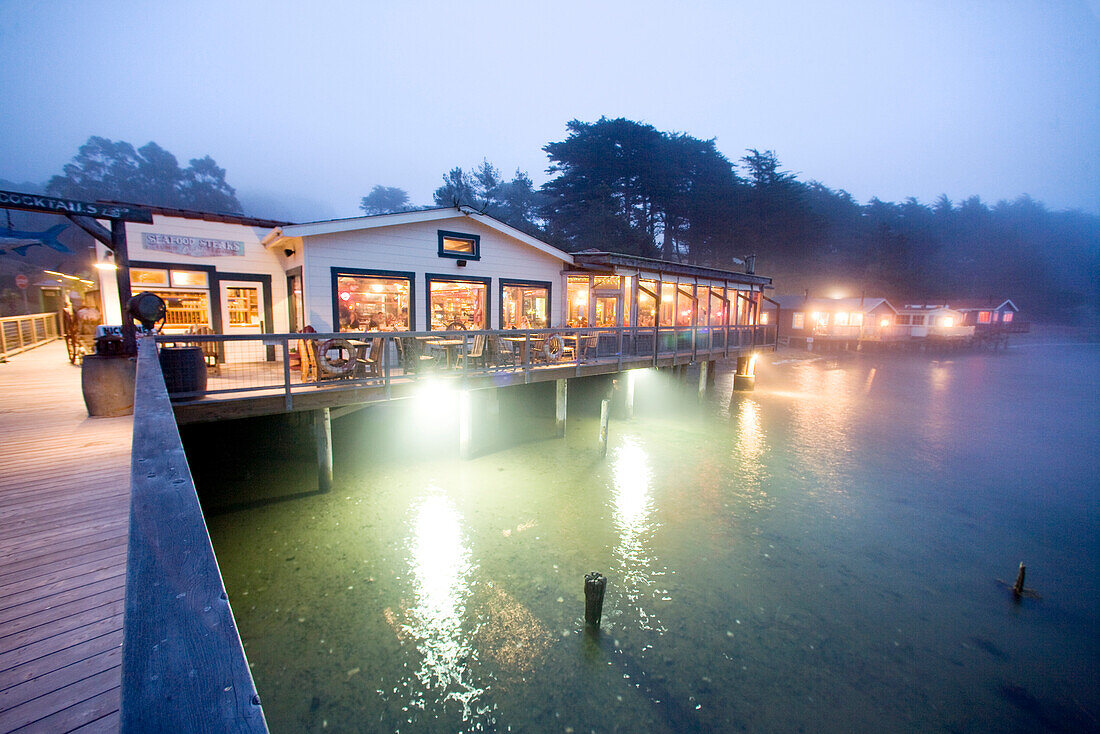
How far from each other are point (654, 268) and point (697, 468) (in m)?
7.80

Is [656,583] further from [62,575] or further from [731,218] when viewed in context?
[731,218]

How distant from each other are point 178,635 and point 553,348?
40.4 feet

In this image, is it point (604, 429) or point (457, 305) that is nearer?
point (604, 429)

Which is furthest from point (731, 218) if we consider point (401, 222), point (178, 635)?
point (178, 635)

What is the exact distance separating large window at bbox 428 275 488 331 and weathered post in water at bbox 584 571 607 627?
31.0 ft

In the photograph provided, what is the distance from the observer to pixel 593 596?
20.2ft

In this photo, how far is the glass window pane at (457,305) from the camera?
1427 cm

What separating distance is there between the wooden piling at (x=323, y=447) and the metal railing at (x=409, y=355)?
76 centimetres

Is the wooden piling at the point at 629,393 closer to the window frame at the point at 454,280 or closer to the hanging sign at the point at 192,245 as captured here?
the window frame at the point at 454,280

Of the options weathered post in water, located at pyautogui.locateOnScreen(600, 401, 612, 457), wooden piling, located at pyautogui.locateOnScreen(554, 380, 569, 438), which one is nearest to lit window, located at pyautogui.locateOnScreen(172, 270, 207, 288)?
wooden piling, located at pyautogui.locateOnScreen(554, 380, 569, 438)

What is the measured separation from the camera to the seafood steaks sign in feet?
20.5

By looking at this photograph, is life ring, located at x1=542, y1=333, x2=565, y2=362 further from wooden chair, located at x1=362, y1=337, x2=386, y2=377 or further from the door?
the door

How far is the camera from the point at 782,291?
209ft

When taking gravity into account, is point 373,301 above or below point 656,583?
above
